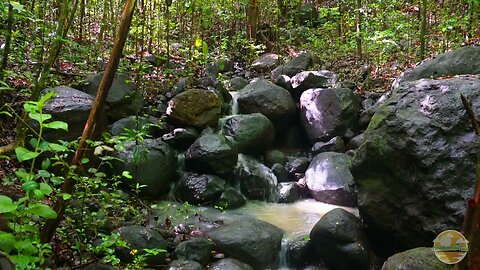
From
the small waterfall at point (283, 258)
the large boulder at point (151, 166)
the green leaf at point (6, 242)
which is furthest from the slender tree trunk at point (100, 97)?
the large boulder at point (151, 166)

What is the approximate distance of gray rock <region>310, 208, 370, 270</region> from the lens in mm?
5191

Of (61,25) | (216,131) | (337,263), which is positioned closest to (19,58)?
(61,25)

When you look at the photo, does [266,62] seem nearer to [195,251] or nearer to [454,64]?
[454,64]

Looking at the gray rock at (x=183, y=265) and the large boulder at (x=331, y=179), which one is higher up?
the large boulder at (x=331, y=179)

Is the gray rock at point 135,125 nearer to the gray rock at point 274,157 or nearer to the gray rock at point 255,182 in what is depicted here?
the gray rock at point 255,182

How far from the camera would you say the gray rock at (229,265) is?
4.99 m

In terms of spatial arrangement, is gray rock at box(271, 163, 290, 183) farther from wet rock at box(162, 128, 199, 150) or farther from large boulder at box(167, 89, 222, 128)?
wet rock at box(162, 128, 199, 150)

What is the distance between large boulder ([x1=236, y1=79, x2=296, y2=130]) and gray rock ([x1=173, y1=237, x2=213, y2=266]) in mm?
4943

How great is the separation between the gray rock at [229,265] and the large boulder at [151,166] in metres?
2.44

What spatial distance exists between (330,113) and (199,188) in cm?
376

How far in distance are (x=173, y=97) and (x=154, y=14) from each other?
14.2ft

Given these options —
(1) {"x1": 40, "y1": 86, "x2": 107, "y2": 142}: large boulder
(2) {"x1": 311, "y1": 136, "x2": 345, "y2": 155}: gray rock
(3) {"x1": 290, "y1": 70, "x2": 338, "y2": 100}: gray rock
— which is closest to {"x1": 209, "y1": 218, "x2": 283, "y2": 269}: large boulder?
(1) {"x1": 40, "y1": 86, "x2": 107, "y2": 142}: large boulder

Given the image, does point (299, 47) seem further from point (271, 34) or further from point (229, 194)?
point (229, 194)

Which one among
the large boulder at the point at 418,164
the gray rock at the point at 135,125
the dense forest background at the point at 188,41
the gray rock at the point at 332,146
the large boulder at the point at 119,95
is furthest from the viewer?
the gray rock at the point at 332,146
